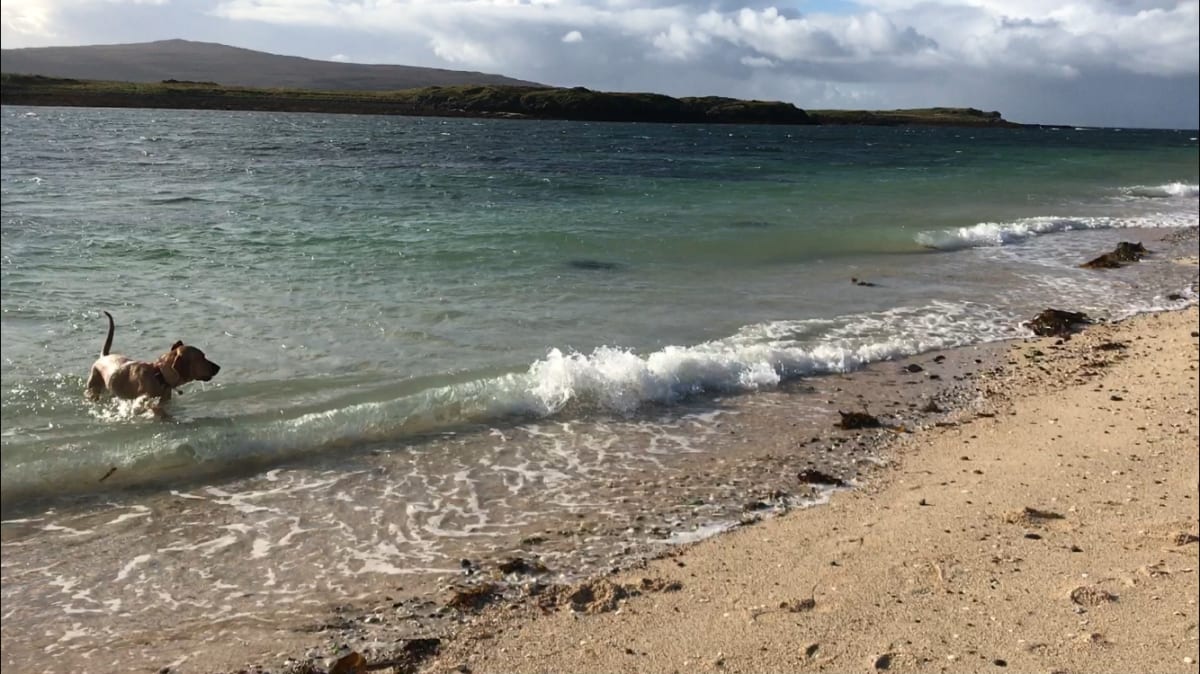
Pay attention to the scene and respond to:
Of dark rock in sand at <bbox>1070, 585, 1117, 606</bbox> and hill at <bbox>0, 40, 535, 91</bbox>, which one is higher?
hill at <bbox>0, 40, 535, 91</bbox>

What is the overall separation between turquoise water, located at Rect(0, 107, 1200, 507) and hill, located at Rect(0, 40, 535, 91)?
0.19 m

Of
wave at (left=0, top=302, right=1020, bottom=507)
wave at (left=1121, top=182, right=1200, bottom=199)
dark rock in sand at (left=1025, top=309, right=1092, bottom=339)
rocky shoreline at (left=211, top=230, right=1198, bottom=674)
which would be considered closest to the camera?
rocky shoreline at (left=211, top=230, right=1198, bottom=674)

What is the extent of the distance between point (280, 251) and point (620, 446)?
7801 millimetres

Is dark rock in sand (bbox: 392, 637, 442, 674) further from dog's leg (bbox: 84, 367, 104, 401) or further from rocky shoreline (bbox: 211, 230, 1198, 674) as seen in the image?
dog's leg (bbox: 84, 367, 104, 401)

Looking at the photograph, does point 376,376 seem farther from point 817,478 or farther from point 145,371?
point 817,478

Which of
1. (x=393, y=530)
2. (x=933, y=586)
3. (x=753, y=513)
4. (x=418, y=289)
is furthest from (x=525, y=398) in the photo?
(x=418, y=289)

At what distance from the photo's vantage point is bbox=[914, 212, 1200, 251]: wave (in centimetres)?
2070

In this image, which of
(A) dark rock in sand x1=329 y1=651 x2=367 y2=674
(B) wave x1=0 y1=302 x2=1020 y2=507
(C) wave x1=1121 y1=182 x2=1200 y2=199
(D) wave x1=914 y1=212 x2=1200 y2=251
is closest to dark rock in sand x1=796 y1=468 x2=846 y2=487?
(B) wave x1=0 y1=302 x2=1020 y2=507

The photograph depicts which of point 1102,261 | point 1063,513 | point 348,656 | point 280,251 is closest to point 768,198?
point 1102,261

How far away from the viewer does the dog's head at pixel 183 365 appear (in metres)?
4.05

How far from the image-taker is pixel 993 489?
6.22 metres

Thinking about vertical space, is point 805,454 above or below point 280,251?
below

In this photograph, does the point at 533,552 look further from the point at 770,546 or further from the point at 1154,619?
the point at 1154,619

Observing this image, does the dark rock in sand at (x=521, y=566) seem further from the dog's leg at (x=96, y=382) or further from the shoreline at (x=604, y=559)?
the dog's leg at (x=96, y=382)
